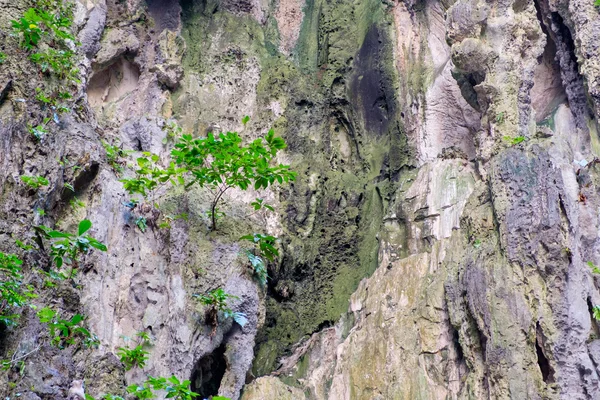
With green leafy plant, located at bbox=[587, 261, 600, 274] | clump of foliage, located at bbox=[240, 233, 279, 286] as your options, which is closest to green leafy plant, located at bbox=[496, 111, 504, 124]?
green leafy plant, located at bbox=[587, 261, 600, 274]

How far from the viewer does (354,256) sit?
9.30 m

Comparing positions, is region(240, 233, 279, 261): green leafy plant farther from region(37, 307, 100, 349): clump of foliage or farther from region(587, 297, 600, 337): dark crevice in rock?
region(587, 297, 600, 337): dark crevice in rock

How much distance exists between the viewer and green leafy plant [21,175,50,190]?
5410mm

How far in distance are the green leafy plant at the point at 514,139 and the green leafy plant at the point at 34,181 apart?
17.2ft

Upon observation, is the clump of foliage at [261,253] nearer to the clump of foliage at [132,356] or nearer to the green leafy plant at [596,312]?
the clump of foliage at [132,356]

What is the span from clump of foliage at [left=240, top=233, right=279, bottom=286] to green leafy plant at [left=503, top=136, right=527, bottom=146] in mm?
3042

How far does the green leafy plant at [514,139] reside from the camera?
313 inches

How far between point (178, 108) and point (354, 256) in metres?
3.32

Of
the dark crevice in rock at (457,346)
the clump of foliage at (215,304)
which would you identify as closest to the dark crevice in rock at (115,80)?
the clump of foliage at (215,304)

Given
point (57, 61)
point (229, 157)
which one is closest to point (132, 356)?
point (229, 157)

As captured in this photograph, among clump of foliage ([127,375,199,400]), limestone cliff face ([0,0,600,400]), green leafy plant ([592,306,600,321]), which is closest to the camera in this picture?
clump of foliage ([127,375,199,400])

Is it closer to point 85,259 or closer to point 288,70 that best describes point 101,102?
point 288,70

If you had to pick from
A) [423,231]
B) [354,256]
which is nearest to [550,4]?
[423,231]

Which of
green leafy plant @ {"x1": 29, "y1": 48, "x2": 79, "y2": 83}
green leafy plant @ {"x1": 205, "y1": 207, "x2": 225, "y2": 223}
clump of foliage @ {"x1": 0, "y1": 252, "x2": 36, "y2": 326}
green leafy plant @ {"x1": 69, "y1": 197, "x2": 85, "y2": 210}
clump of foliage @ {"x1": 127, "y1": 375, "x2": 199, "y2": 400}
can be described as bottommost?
clump of foliage @ {"x1": 127, "y1": 375, "x2": 199, "y2": 400}
